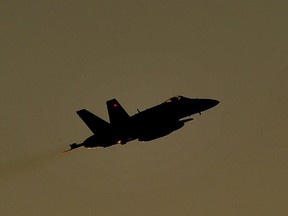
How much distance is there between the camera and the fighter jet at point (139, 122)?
1848 inches

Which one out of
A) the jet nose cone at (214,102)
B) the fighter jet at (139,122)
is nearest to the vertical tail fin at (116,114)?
the fighter jet at (139,122)

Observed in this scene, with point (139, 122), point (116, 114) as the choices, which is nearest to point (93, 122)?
point (116, 114)

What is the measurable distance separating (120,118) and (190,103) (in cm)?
815

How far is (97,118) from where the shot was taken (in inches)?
1912

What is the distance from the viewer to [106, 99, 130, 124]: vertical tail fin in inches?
1890

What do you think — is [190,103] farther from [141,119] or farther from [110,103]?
[110,103]

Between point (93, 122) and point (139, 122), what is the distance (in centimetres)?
519

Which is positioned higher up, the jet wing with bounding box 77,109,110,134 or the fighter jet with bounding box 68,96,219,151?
the jet wing with bounding box 77,109,110,134

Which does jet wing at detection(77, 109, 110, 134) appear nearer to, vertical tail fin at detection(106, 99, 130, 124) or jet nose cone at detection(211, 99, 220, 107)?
vertical tail fin at detection(106, 99, 130, 124)

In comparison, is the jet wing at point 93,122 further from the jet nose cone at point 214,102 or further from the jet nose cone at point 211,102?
the jet nose cone at point 214,102

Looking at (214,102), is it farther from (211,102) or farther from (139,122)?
(139,122)

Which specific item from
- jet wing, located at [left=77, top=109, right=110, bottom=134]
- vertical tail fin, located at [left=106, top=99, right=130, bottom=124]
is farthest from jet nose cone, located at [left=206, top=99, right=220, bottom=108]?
jet wing, located at [left=77, top=109, right=110, bottom=134]

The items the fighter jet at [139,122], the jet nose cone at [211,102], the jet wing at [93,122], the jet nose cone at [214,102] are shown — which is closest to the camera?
the fighter jet at [139,122]

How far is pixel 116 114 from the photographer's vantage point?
158ft
